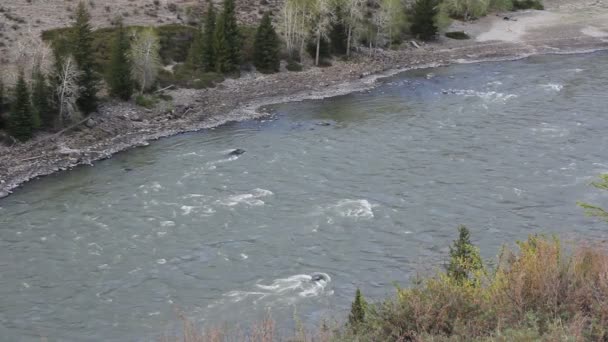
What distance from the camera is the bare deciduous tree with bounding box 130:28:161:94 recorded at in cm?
5716

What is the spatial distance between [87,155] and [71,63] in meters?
7.77

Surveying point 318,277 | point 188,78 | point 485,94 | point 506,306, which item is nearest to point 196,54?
point 188,78

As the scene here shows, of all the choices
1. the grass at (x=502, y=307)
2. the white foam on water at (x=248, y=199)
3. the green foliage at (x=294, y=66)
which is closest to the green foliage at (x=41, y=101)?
the white foam on water at (x=248, y=199)

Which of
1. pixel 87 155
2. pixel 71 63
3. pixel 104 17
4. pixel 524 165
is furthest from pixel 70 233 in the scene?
pixel 104 17

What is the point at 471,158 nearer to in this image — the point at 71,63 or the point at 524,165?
the point at 524,165

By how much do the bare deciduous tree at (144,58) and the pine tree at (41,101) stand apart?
28.8 feet

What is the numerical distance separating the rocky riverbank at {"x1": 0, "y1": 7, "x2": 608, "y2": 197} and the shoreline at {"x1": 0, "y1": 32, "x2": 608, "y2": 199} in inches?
2.5

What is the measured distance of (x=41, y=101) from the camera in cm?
4962

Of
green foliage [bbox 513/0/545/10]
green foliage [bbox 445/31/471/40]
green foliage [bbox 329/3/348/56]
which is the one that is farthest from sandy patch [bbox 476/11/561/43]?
green foliage [bbox 329/3/348/56]

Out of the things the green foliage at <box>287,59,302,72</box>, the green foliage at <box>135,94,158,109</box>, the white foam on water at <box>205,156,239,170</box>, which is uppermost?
the green foliage at <box>287,59,302,72</box>

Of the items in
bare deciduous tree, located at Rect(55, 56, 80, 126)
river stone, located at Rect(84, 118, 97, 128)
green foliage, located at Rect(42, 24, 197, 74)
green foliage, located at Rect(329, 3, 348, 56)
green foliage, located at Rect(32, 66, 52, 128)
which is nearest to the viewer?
green foliage, located at Rect(32, 66, 52, 128)

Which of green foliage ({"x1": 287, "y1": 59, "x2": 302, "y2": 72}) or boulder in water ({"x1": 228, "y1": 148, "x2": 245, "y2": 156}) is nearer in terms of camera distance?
boulder in water ({"x1": 228, "y1": 148, "x2": 245, "y2": 156})

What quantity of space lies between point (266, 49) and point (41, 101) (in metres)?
23.7

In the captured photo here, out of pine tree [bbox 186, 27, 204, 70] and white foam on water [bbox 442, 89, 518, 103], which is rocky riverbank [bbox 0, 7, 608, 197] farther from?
white foam on water [bbox 442, 89, 518, 103]
